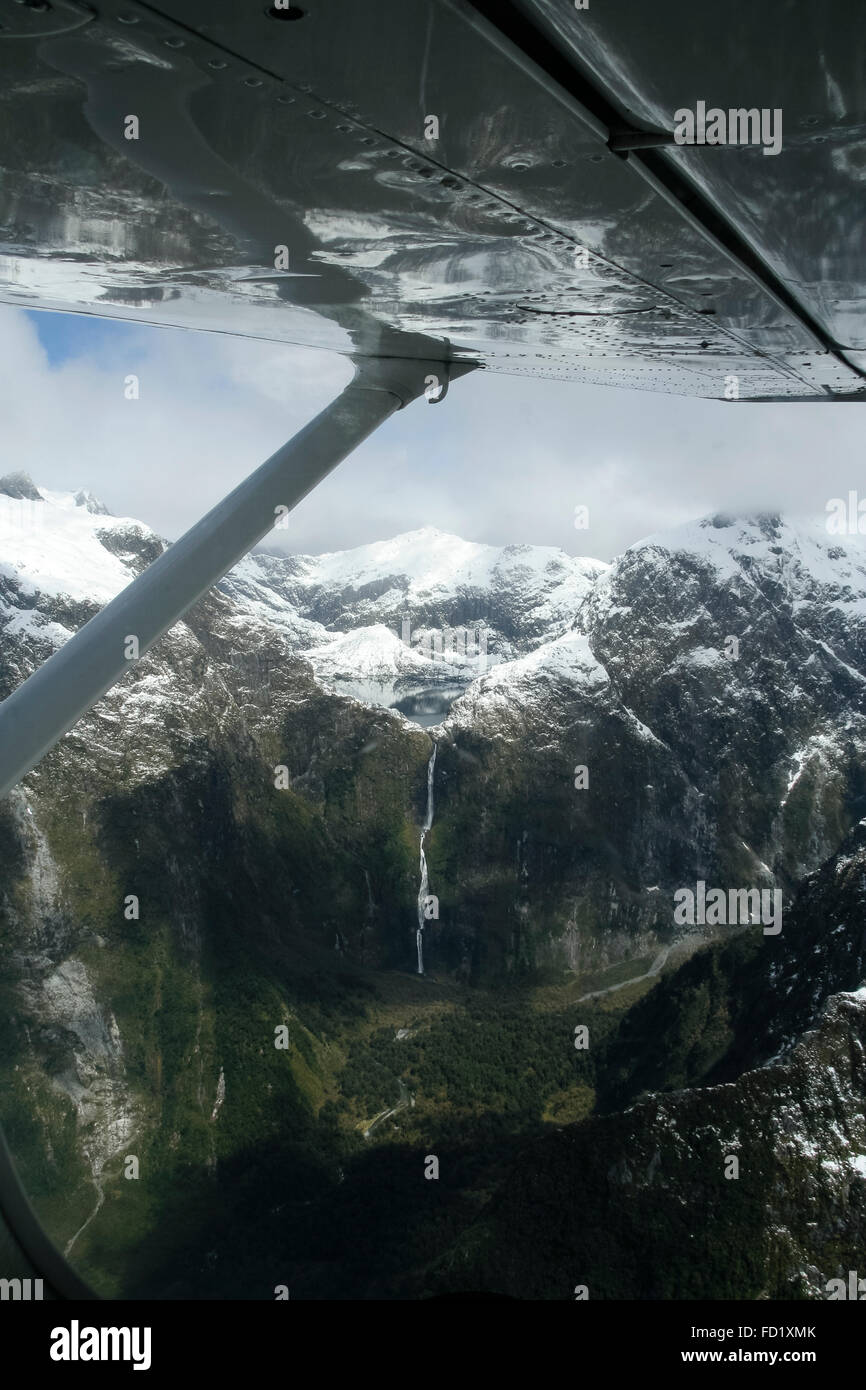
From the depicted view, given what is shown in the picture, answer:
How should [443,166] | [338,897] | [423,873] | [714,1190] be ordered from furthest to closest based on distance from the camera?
[423,873] < [338,897] < [714,1190] < [443,166]

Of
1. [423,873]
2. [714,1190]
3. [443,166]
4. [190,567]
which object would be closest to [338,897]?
[423,873]

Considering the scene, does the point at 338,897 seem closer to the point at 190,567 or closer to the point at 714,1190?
the point at 714,1190

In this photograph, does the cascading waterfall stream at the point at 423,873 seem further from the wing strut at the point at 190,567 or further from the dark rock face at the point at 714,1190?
the wing strut at the point at 190,567

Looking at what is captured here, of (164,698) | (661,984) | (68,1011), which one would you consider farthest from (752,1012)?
(164,698)

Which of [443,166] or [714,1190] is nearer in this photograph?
[443,166]

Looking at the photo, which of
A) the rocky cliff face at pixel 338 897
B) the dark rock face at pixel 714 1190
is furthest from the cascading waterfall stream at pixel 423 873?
the dark rock face at pixel 714 1190

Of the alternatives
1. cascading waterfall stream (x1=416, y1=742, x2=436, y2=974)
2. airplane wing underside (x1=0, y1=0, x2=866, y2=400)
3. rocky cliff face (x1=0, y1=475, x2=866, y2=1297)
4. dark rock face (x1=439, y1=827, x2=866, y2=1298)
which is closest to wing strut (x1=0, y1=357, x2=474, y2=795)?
airplane wing underside (x1=0, y1=0, x2=866, y2=400)

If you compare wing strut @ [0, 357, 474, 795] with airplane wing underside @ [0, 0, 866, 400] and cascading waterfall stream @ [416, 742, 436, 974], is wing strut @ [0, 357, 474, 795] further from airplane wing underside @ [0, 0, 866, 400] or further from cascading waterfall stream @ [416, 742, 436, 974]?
cascading waterfall stream @ [416, 742, 436, 974]
